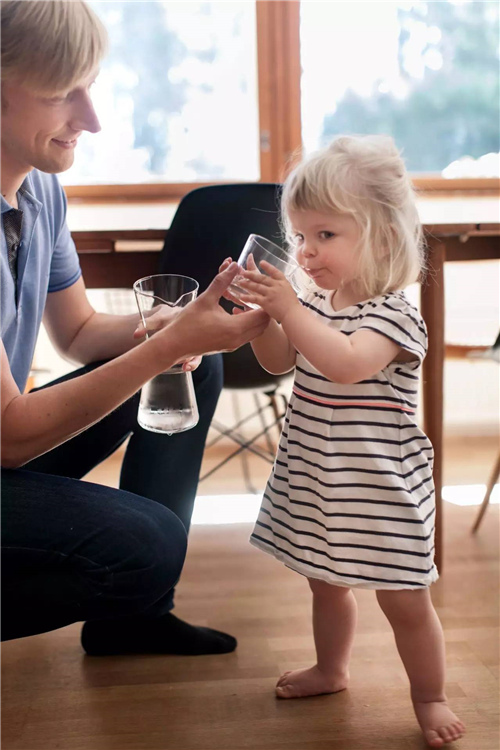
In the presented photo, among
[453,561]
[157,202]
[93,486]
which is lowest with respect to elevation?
[453,561]

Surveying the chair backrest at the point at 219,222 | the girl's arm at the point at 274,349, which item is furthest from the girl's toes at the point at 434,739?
the chair backrest at the point at 219,222

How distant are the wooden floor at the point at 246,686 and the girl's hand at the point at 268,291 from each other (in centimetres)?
69

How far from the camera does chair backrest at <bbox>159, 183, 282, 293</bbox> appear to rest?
188 centimetres

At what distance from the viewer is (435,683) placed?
3.87 feet

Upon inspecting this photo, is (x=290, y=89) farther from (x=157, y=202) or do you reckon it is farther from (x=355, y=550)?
(x=355, y=550)

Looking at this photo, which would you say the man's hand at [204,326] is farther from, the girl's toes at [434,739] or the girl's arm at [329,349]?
the girl's toes at [434,739]

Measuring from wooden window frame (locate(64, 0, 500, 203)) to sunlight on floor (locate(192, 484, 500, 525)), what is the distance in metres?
1.45

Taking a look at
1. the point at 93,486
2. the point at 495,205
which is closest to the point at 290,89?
the point at 495,205

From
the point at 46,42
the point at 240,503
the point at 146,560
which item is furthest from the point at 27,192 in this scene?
the point at 240,503

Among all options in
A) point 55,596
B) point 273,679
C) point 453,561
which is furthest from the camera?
point 453,561

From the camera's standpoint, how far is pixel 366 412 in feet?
3.77

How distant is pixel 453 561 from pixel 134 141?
2.37 m

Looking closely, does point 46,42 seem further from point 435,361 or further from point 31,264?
point 435,361

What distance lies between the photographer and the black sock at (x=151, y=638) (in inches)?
59.2
